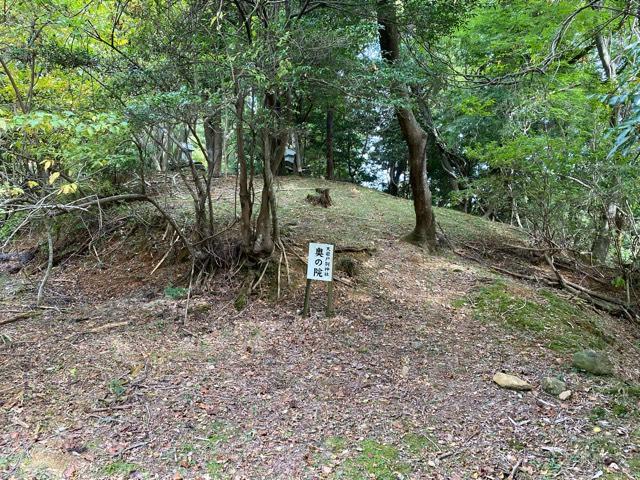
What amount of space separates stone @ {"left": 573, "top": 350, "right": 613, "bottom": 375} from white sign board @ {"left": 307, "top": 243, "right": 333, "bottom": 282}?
2793 mm

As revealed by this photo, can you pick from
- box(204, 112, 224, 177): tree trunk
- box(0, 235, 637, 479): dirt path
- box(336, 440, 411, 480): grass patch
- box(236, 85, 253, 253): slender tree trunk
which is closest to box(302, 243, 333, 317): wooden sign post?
box(0, 235, 637, 479): dirt path

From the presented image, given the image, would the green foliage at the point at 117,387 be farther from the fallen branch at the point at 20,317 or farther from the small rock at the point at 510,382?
the small rock at the point at 510,382

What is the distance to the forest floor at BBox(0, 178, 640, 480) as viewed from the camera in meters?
2.97

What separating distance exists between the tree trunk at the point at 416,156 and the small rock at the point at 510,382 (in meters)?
4.09

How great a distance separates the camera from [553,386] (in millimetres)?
3758

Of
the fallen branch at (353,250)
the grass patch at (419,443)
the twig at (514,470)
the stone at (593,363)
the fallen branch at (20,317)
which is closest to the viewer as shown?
the twig at (514,470)

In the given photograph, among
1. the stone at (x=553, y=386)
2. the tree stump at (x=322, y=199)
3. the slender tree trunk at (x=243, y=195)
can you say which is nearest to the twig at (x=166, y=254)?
the slender tree trunk at (x=243, y=195)

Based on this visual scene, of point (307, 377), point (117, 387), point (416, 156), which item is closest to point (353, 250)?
point (416, 156)

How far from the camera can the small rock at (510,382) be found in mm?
3842

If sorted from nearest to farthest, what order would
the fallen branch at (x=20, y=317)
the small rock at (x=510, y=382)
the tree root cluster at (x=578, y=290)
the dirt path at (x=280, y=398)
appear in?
the dirt path at (x=280, y=398), the small rock at (x=510, y=382), the fallen branch at (x=20, y=317), the tree root cluster at (x=578, y=290)

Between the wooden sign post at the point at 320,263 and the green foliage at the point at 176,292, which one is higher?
the wooden sign post at the point at 320,263

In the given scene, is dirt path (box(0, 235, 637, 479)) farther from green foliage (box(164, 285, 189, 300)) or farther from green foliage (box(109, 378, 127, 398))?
green foliage (box(164, 285, 189, 300))

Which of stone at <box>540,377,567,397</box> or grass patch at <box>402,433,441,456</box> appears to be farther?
stone at <box>540,377,567,397</box>

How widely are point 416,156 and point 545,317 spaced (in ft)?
11.8
